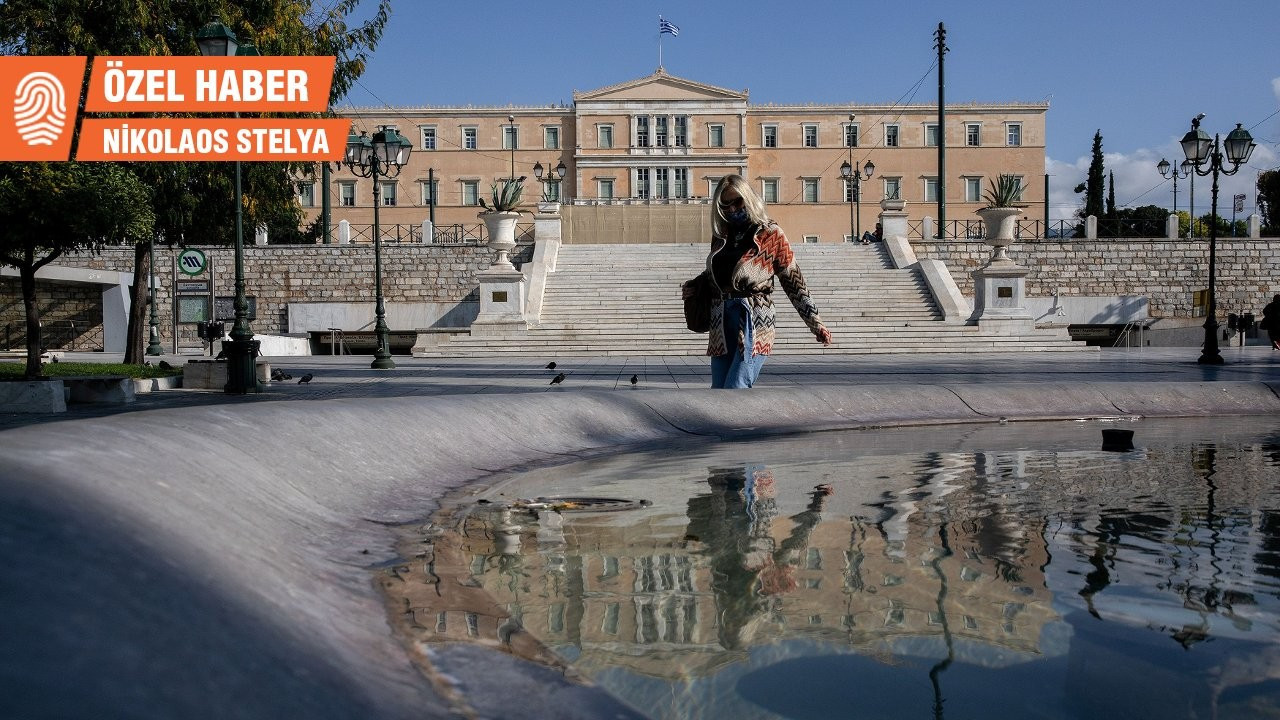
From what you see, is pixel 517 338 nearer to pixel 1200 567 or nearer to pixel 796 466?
pixel 796 466

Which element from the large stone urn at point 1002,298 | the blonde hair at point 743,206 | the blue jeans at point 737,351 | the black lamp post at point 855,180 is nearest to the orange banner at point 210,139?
the blonde hair at point 743,206

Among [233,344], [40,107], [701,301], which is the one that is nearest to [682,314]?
[40,107]

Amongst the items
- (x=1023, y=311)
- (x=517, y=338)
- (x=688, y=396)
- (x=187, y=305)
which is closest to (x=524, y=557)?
(x=688, y=396)

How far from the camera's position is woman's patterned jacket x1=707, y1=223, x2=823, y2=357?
20.5ft

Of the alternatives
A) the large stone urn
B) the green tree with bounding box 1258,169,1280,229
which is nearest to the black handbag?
the large stone urn

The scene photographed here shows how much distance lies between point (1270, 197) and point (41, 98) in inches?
2886

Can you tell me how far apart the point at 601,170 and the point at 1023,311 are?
46885 millimetres

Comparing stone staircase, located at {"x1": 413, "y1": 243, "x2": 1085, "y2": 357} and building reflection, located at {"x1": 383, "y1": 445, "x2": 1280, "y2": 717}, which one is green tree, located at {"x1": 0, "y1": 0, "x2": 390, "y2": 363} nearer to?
stone staircase, located at {"x1": 413, "y1": 243, "x2": 1085, "y2": 357}

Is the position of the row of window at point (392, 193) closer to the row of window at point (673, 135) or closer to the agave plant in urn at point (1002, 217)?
the row of window at point (673, 135)

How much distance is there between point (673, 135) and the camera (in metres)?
69.8

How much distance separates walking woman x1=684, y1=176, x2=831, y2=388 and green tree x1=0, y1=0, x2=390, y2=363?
11659mm

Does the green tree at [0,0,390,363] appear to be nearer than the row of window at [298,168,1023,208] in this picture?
Yes

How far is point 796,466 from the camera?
457 cm

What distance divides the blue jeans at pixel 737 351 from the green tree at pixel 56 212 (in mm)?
7571
